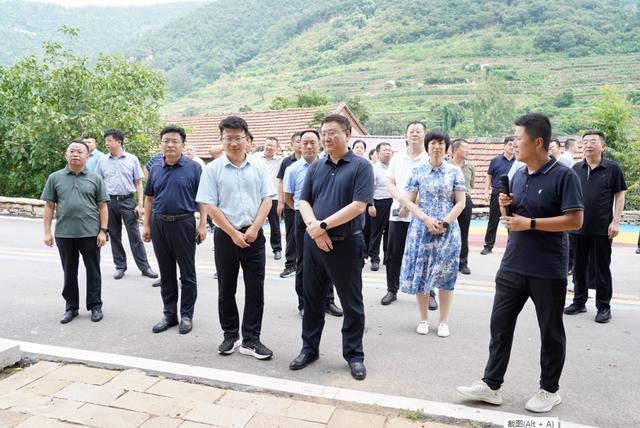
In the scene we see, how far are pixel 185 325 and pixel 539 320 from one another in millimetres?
3164

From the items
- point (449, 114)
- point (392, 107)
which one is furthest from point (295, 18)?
point (449, 114)

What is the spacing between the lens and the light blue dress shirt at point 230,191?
4.45 meters

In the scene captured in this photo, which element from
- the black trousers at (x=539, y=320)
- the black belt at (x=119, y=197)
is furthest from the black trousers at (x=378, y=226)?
the black trousers at (x=539, y=320)

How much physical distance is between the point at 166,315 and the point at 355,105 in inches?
1553

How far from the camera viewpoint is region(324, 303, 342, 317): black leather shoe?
18.5 feet

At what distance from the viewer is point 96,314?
544cm

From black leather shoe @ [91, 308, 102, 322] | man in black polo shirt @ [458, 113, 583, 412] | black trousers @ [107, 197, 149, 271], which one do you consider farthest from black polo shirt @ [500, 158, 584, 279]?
black trousers @ [107, 197, 149, 271]

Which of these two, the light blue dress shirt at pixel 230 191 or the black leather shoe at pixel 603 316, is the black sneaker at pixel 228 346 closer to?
the light blue dress shirt at pixel 230 191

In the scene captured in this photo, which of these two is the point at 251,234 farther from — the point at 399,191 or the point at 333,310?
the point at 399,191

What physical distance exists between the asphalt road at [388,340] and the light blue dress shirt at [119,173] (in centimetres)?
120

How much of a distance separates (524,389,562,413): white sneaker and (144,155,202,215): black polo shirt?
344 centimetres

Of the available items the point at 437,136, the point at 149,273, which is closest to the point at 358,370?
the point at 437,136

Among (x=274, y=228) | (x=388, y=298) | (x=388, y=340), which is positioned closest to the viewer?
(x=388, y=340)

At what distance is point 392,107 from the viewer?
58906 mm
